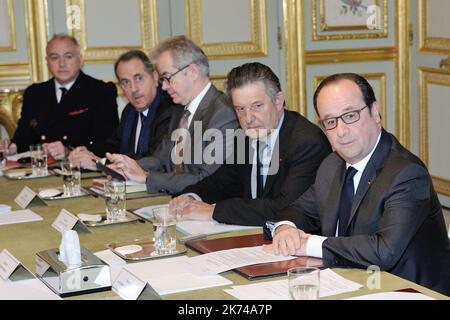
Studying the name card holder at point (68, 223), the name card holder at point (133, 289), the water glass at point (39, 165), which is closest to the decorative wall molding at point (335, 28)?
the water glass at point (39, 165)

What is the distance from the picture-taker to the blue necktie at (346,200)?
2848 mm

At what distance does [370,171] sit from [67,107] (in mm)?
3419

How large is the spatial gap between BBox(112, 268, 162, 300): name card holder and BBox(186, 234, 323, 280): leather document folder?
305 mm

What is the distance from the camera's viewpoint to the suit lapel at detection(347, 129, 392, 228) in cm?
275

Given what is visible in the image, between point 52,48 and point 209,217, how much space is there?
9.60ft

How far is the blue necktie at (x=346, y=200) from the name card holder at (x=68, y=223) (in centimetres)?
94

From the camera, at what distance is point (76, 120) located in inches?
227

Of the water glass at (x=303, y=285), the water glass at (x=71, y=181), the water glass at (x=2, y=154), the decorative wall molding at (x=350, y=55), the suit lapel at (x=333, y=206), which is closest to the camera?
the water glass at (x=303, y=285)

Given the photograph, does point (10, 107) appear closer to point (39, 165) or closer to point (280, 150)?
point (39, 165)

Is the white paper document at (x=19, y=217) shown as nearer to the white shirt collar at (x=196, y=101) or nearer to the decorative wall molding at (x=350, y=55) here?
the white shirt collar at (x=196, y=101)

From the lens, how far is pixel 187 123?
14.4 ft
